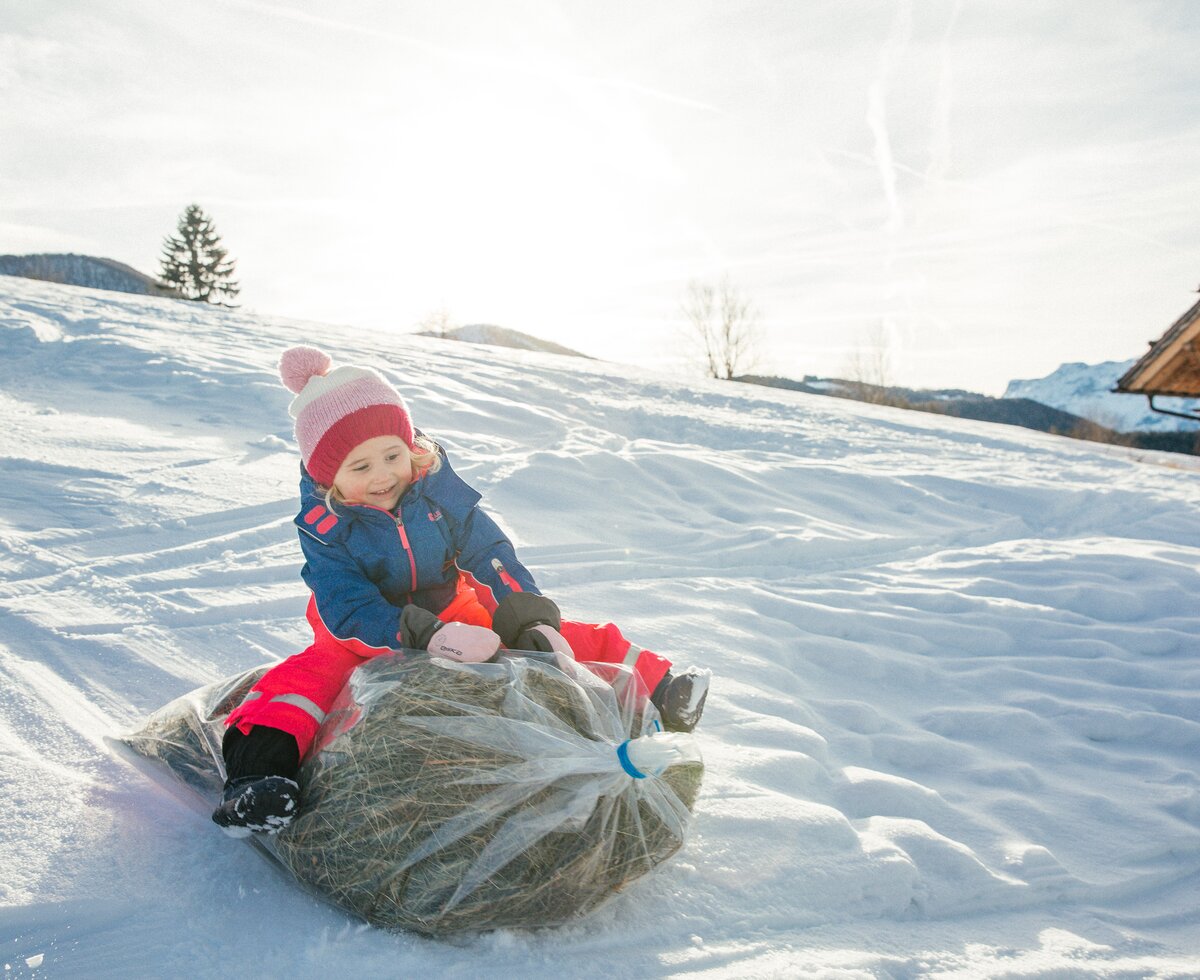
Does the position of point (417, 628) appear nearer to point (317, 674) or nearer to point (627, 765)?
point (317, 674)

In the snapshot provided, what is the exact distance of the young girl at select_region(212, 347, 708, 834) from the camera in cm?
176

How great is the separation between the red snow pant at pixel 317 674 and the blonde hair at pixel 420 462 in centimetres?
30

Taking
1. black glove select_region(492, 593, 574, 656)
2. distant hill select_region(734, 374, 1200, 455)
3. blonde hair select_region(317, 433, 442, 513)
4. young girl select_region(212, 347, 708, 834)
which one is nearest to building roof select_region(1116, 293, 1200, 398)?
distant hill select_region(734, 374, 1200, 455)

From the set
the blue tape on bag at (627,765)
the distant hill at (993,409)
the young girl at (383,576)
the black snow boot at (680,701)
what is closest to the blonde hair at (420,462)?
the young girl at (383,576)

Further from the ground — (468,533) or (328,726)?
(468,533)

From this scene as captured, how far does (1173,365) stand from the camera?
868cm

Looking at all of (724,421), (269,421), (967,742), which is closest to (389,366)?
(269,421)

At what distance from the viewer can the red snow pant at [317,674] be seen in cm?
170

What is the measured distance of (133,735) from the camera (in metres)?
2.01

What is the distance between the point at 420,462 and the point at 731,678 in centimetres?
141

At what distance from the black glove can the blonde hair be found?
56 cm

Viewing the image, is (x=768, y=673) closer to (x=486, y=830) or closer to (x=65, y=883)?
(x=486, y=830)

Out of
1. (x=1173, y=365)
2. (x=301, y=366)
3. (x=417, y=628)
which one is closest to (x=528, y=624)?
(x=417, y=628)

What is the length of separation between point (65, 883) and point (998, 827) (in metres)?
2.20
